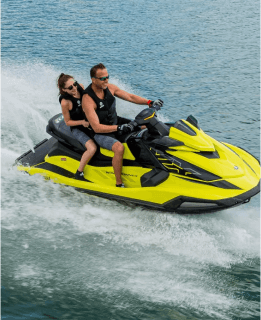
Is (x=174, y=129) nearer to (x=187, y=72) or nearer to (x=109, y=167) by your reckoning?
(x=109, y=167)

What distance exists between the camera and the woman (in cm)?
492

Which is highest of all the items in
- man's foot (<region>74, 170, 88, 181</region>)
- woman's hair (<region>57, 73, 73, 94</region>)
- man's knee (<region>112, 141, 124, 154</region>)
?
woman's hair (<region>57, 73, 73, 94</region>)

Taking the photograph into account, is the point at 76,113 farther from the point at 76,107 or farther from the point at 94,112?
the point at 94,112

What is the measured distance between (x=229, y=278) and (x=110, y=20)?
41.1ft

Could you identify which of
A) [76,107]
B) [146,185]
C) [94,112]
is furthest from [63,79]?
[146,185]

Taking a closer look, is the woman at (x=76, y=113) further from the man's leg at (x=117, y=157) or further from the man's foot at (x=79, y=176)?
the man's leg at (x=117, y=157)

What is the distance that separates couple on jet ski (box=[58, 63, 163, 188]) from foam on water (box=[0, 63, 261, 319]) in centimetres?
49

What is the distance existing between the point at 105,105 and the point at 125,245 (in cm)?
153

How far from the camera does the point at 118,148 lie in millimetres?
4832

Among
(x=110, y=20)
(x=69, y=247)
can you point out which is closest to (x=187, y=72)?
(x=110, y=20)

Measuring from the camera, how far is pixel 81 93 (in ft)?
16.7

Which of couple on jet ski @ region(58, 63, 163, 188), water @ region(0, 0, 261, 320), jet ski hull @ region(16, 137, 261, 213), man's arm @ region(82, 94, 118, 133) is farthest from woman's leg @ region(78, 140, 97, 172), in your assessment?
water @ region(0, 0, 261, 320)

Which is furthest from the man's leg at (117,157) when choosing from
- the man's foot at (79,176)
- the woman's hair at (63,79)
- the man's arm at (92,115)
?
the woman's hair at (63,79)

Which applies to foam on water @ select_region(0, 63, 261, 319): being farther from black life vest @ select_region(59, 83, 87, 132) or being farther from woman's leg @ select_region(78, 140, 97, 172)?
black life vest @ select_region(59, 83, 87, 132)
